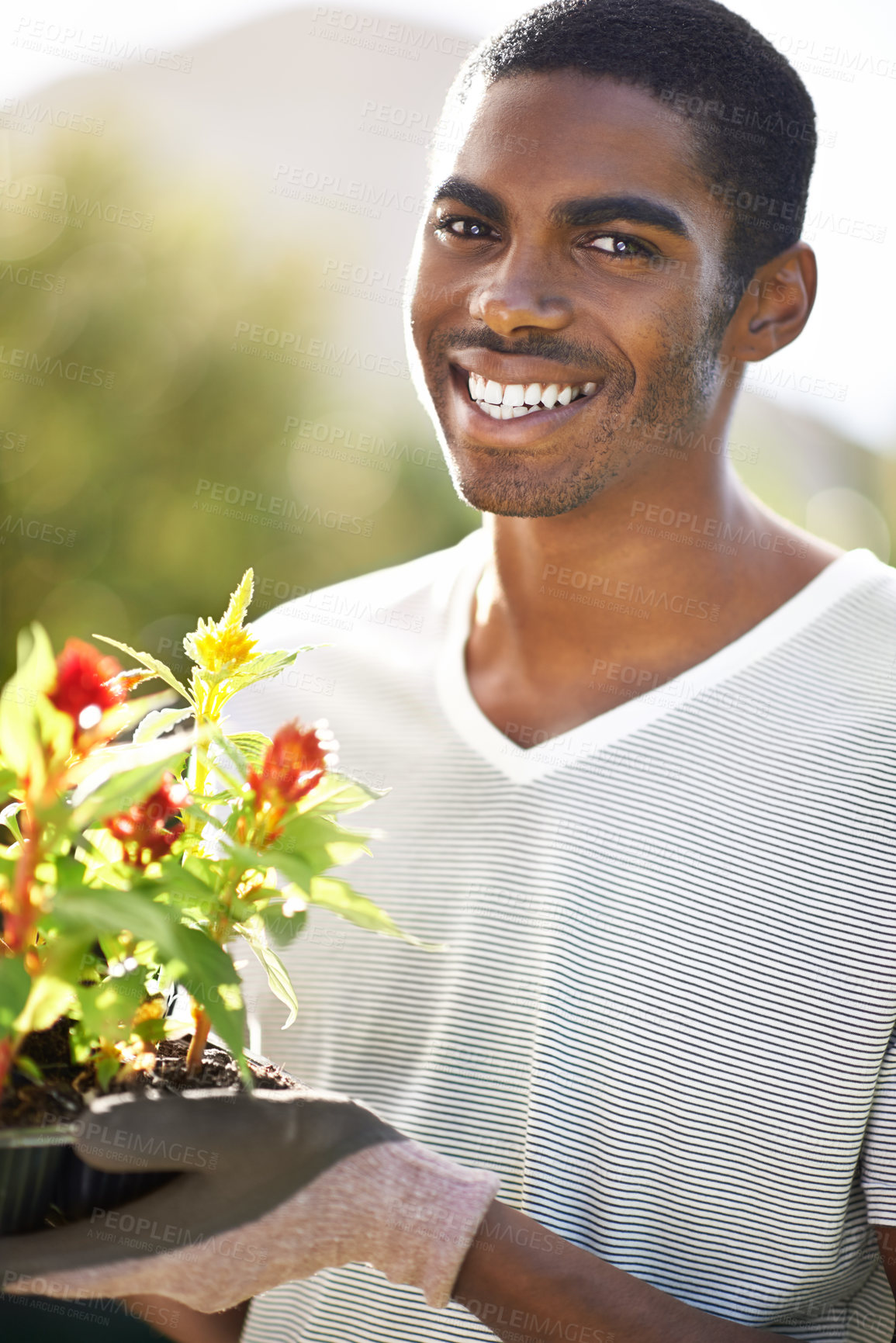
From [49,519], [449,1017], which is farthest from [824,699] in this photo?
[49,519]

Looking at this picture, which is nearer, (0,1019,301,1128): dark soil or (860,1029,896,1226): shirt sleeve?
(0,1019,301,1128): dark soil

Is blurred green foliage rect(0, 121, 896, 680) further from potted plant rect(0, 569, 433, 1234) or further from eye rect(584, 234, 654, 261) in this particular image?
potted plant rect(0, 569, 433, 1234)

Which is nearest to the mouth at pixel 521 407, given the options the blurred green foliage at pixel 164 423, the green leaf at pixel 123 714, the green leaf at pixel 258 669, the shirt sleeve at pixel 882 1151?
the green leaf at pixel 258 669

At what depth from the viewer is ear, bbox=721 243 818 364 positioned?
1.66 m

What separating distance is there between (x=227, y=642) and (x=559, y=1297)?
2.37ft

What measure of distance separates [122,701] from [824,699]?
3.02 ft

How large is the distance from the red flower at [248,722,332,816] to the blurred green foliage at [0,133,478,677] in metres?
5.24

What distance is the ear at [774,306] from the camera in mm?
1664

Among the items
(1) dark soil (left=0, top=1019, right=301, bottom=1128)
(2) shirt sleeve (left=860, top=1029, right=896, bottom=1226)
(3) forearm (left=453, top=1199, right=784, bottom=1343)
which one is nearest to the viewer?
(1) dark soil (left=0, top=1019, right=301, bottom=1128)

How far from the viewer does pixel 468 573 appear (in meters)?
1.92

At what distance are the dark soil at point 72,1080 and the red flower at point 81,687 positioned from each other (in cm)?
27

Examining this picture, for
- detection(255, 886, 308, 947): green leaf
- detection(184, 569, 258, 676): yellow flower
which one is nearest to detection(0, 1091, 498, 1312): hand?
detection(255, 886, 308, 947): green leaf

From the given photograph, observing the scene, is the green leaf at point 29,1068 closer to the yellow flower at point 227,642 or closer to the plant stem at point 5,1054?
the plant stem at point 5,1054

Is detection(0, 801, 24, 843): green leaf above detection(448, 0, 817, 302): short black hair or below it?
below
